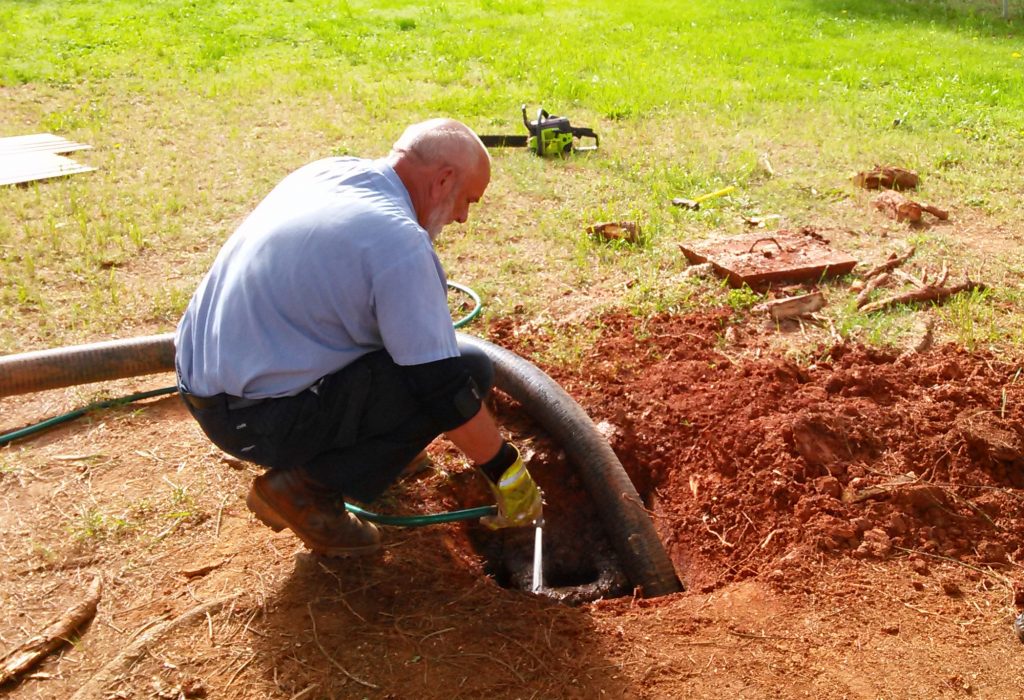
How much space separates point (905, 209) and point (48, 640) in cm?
499

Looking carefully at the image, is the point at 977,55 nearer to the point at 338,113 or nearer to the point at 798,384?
the point at 338,113

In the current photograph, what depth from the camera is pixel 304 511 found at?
2.74 metres

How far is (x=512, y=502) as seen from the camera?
2.76m

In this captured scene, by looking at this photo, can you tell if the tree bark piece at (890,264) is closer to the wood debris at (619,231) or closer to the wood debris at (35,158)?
the wood debris at (619,231)

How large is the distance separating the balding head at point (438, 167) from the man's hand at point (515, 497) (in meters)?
0.75

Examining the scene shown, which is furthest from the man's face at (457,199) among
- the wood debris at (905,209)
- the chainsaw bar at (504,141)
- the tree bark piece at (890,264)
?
the chainsaw bar at (504,141)

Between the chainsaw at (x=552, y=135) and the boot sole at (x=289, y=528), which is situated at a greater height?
the chainsaw at (x=552, y=135)

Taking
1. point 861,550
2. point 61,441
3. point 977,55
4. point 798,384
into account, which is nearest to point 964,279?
point 798,384

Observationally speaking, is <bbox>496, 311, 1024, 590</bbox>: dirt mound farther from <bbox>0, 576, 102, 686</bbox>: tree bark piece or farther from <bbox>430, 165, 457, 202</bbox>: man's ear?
<bbox>0, 576, 102, 686</bbox>: tree bark piece

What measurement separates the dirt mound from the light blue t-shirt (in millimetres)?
1386

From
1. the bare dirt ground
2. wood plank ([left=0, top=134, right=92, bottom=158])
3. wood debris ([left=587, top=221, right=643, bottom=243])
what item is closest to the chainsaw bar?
wood debris ([left=587, top=221, right=643, bottom=243])

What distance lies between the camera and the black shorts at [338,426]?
102 inches

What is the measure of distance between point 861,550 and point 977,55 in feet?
29.1

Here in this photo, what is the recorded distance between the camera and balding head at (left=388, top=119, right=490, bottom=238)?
2.59 m
